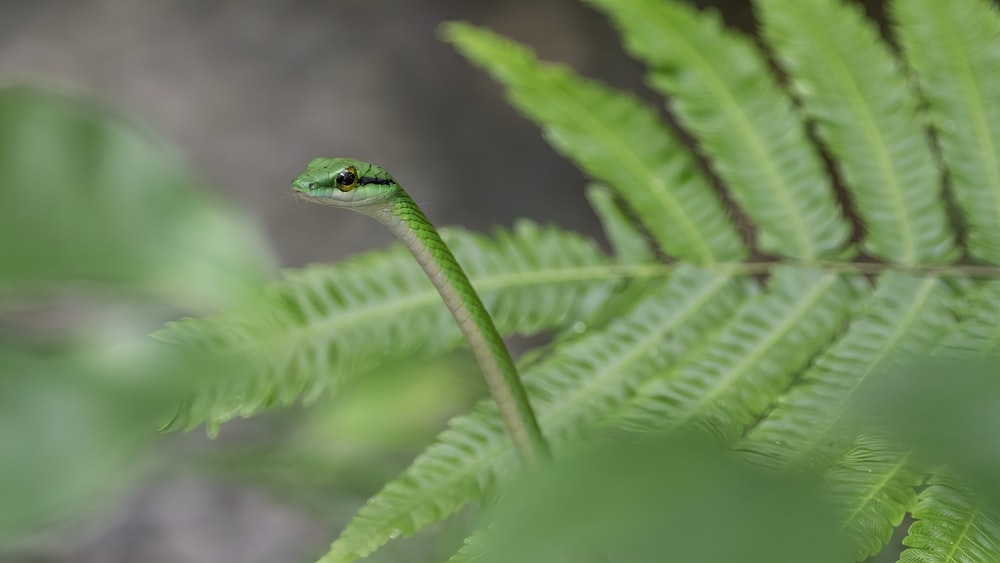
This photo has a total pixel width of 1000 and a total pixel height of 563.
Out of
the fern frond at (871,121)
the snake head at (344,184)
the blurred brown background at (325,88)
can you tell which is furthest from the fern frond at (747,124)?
the blurred brown background at (325,88)

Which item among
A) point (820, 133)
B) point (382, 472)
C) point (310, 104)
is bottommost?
point (382, 472)

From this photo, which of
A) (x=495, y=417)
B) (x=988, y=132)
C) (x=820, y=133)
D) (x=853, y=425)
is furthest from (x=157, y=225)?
(x=988, y=132)

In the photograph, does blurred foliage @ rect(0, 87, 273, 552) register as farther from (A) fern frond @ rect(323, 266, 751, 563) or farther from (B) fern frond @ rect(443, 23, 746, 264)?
(B) fern frond @ rect(443, 23, 746, 264)

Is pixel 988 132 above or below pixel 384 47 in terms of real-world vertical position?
below

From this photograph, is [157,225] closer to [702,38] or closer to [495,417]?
[495,417]

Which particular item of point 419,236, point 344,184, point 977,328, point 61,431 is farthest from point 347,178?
point 977,328

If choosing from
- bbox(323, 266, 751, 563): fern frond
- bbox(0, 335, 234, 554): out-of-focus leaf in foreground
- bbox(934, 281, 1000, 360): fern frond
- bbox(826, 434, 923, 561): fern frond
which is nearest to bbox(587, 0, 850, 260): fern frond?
bbox(323, 266, 751, 563): fern frond
